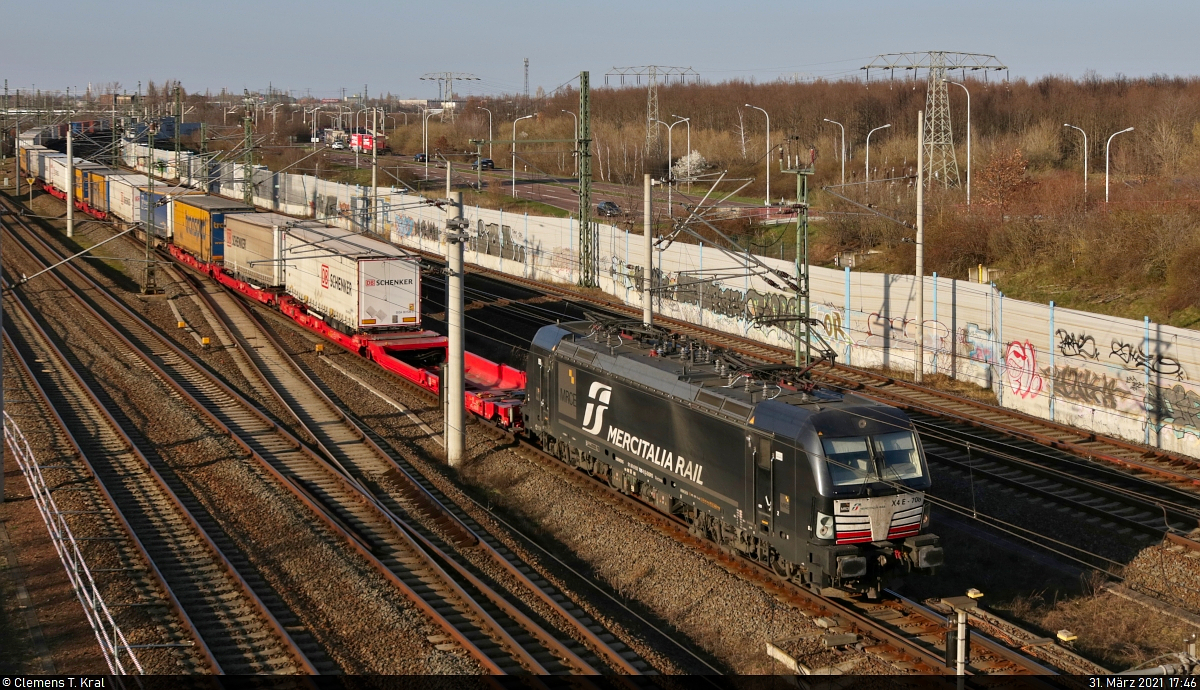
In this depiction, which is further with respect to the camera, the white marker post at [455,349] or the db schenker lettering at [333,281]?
the db schenker lettering at [333,281]

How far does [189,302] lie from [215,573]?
30.1 metres

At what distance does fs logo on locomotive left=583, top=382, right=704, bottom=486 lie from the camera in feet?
58.9

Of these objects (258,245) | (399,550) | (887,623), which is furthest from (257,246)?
(887,623)

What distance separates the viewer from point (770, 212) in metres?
62.8

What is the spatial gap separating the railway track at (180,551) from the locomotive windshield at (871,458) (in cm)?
732

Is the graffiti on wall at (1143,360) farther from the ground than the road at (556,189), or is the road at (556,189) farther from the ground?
the road at (556,189)

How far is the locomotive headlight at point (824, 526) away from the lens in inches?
579

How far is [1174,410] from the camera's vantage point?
23.8m

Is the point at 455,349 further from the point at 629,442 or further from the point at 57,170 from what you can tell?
the point at 57,170

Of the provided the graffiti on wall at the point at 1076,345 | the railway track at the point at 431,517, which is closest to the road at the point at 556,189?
the railway track at the point at 431,517

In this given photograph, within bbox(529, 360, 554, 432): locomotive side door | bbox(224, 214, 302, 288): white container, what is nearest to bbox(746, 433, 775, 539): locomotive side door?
bbox(529, 360, 554, 432): locomotive side door

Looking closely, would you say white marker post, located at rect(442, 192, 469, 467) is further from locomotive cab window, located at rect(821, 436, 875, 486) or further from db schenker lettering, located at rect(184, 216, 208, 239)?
db schenker lettering, located at rect(184, 216, 208, 239)

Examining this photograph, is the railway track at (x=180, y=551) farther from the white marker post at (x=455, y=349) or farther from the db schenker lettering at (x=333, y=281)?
the db schenker lettering at (x=333, y=281)

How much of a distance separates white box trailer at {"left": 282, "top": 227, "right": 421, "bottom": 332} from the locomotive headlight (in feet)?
70.7
